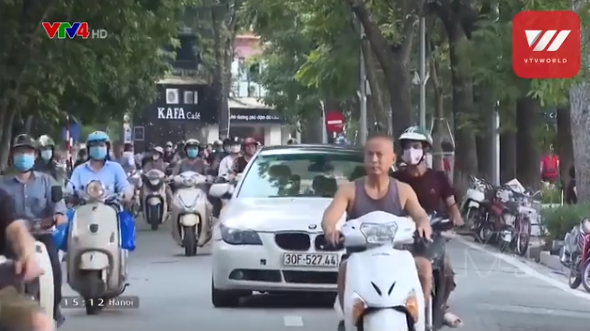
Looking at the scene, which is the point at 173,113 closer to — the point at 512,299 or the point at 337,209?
the point at 512,299

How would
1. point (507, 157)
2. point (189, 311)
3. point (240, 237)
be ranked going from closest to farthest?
point (240, 237) < point (189, 311) < point (507, 157)

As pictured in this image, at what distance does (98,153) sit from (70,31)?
14.5 m

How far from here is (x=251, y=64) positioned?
→ 250 ft

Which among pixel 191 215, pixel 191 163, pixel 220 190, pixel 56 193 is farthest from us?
pixel 191 163

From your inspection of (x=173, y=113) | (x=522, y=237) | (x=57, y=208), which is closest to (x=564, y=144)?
(x=522, y=237)

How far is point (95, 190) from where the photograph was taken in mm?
12617

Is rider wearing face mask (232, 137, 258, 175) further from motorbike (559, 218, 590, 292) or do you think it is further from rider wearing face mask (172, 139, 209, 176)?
motorbike (559, 218, 590, 292)

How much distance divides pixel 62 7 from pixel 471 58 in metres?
7.76

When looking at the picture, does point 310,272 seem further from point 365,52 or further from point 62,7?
point 365,52

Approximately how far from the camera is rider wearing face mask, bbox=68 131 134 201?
13.1m

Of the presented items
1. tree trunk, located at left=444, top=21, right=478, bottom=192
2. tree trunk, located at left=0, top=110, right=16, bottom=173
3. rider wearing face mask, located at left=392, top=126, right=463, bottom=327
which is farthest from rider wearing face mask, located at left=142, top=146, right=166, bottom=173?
rider wearing face mask, located at left=392, top=126, right=463, bottom=327

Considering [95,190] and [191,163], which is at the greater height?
[191,163]

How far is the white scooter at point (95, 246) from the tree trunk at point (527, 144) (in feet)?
57.9

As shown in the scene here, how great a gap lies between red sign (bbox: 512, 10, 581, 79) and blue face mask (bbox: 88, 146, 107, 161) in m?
8.01
